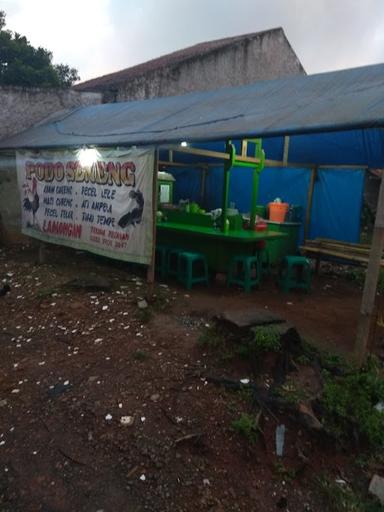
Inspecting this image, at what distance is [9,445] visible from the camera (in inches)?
117

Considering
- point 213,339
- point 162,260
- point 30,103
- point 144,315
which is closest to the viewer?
point 213,339

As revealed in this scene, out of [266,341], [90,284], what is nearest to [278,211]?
[90,284]

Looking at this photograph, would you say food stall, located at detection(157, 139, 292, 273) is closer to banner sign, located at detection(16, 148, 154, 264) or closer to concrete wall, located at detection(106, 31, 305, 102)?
banner sign, located at detection(16, 148, 154, 264)

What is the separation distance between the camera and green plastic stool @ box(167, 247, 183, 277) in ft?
23.4

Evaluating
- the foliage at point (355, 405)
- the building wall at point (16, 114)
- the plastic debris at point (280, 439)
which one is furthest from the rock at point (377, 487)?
the building wall at point (16, 114)

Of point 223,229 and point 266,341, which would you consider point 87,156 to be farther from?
point 266,341

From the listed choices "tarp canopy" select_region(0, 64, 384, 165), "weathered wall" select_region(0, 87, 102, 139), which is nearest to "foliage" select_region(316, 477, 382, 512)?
"tarp canopy" select_region(0, 64, 384, 165)

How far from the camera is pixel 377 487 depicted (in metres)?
2.64

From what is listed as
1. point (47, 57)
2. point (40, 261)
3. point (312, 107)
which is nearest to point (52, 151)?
point (40, 261)

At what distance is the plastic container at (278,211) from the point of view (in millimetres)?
8664

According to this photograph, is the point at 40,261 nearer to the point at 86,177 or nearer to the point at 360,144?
the point at 86,177

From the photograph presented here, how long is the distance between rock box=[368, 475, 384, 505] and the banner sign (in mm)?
4409

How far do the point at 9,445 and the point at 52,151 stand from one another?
613cm

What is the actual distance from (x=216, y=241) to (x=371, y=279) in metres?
3.32
